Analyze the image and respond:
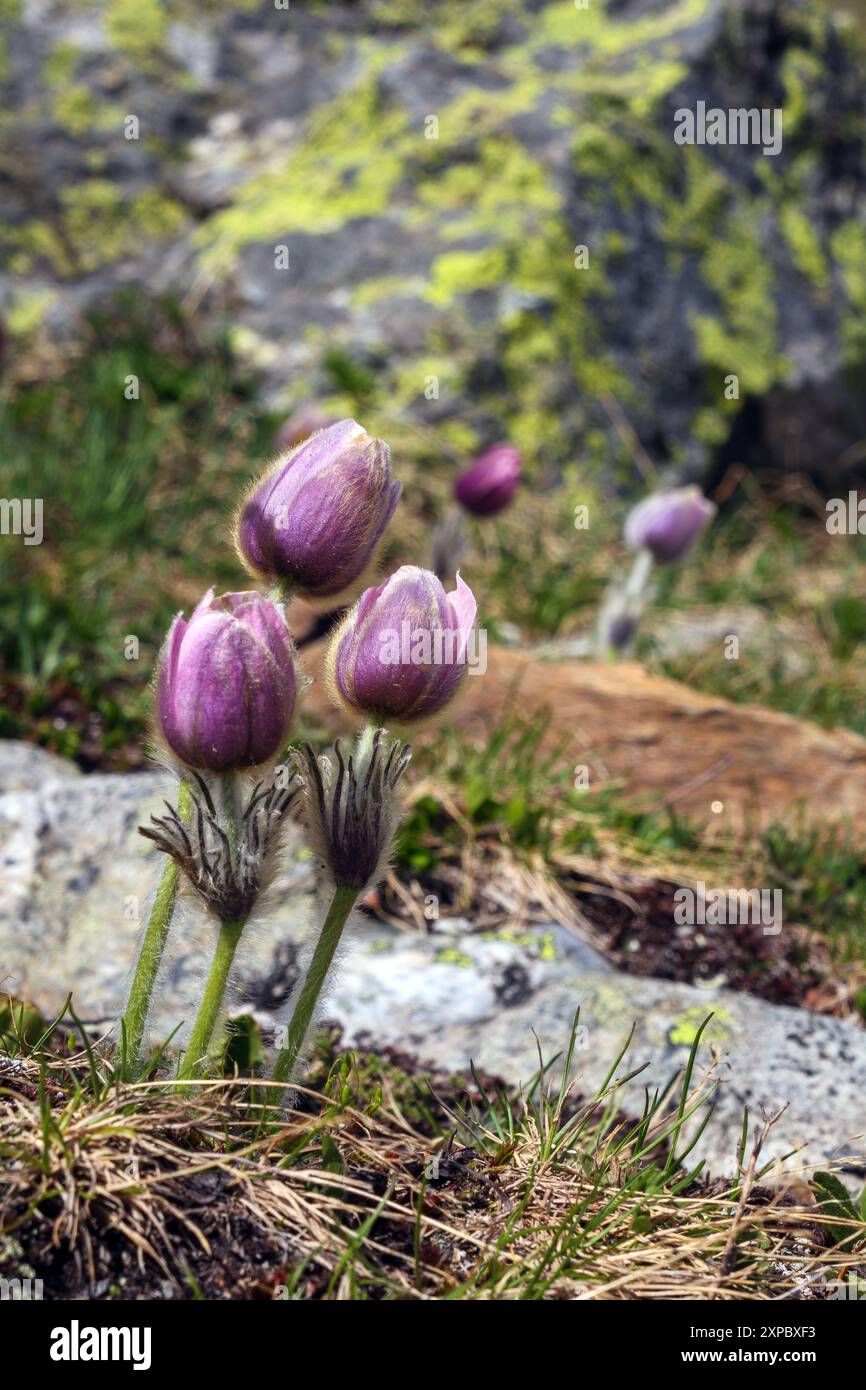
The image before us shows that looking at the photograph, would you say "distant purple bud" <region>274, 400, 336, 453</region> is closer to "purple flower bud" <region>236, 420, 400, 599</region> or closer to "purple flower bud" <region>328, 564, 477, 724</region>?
"purple flower bud" <region>236, 420, 400, 599</region>

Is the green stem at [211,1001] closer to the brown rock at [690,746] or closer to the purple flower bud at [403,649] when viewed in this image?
the purple flower bud at [403,649]

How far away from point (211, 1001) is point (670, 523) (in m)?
2.74

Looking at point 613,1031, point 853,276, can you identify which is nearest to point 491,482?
point 613,1031

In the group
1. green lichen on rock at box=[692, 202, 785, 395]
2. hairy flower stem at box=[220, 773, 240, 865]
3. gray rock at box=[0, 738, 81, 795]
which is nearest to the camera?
hairy flower stem at box=[220, 773, 240, 865]

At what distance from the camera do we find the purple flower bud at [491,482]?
3.92 meters

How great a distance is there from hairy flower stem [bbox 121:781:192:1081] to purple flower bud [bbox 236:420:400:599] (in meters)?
0.38

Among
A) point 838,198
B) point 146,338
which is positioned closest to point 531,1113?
point 146,338

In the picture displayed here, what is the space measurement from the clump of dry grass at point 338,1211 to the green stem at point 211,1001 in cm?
5

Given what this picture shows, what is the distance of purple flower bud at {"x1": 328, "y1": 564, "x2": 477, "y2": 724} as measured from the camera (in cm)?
165

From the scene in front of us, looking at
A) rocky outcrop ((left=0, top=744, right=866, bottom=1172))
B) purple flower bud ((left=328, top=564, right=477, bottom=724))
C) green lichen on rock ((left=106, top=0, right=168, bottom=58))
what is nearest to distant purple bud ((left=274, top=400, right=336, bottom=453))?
rocky outcrop ((left=0, top=744, right=866, bottom=1172))

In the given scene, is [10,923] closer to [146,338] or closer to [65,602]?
[65,602]

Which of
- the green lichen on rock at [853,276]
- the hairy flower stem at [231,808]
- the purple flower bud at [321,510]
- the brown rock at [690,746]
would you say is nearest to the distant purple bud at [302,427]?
the brown rock at [690,746]
